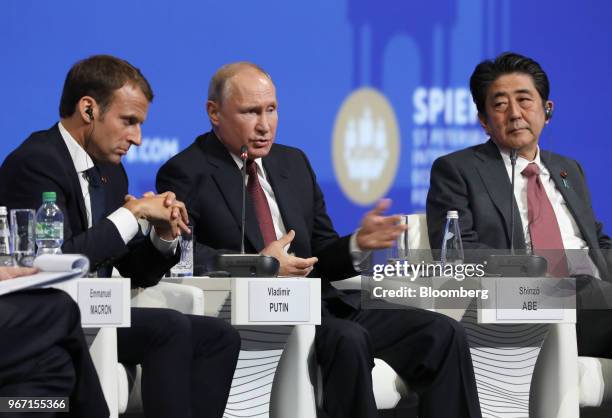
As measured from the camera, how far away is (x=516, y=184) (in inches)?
168

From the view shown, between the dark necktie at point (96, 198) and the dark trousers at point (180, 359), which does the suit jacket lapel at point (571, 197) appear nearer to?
the dark trousers at point (180, 359)

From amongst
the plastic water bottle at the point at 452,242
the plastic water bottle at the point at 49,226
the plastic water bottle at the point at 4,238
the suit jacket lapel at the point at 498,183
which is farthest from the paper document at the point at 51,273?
the suit jacket lapel at the point at 498,183

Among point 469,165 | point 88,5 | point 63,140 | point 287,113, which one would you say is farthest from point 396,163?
point 63,140

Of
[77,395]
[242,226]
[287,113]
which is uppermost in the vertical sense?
[287,113]

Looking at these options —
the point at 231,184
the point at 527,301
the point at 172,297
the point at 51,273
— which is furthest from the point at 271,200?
the point at 51,273

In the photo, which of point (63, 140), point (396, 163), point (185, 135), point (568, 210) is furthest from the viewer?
point (396, 163)

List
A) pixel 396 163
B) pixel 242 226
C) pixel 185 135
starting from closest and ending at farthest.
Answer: pixel 242 226, pixel 185 135, pixel 396 163

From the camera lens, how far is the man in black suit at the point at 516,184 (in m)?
4.11

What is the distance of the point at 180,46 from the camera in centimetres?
467

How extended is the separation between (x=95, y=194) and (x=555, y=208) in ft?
5.77

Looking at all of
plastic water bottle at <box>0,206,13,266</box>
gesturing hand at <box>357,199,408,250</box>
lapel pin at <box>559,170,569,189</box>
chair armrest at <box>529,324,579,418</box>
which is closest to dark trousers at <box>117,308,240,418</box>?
plastic water bottle at <box>0,206,13,266</box>

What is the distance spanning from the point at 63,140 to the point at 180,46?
4.46 feet

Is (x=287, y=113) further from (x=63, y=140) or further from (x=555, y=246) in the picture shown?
→ (x=63, y=140)

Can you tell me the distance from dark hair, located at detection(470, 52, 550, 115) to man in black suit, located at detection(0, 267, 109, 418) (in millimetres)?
Result: 2410
